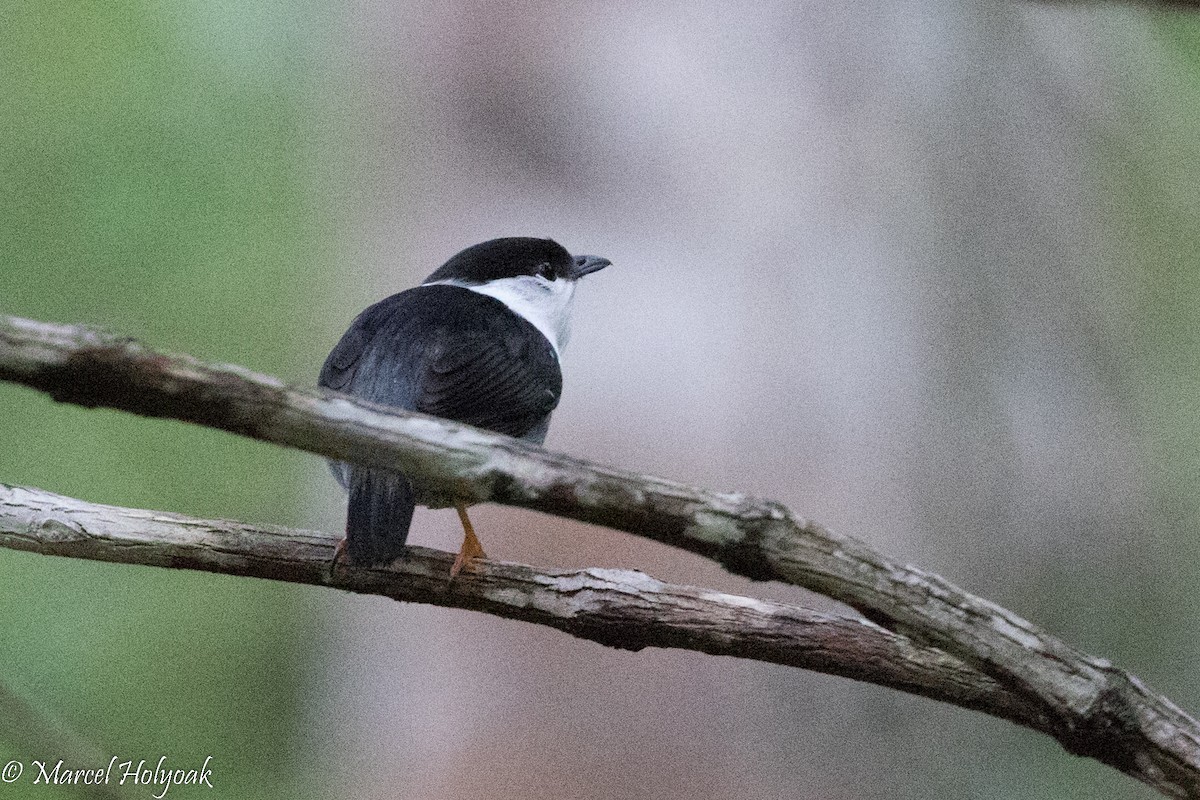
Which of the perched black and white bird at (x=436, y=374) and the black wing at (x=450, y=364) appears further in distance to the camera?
the black wing at (x=450, y=364)

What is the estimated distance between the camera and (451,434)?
111 centimetres

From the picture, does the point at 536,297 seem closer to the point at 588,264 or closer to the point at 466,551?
the point at 588,264

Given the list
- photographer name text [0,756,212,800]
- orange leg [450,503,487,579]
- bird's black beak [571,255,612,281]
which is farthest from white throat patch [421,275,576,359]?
photographer name text [0,756,212,800]

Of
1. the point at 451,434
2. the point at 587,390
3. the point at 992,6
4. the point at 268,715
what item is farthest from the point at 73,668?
the point at 992,6

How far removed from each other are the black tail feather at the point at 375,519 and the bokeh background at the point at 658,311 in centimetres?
106

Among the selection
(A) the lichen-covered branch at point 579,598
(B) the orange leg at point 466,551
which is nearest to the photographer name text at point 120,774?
(A) the lichen-covered branch at point 579,598

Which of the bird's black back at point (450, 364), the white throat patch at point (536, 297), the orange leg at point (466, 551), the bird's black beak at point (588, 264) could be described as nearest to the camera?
the orange leg at point (466, 551)

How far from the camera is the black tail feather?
5.28ft

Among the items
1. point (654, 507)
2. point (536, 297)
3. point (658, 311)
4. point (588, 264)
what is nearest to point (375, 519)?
point (654, 507)

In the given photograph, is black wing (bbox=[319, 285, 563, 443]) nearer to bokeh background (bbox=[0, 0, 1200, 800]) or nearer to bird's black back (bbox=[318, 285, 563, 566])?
bird's black back (bbox=[318, 285, 563, 566])

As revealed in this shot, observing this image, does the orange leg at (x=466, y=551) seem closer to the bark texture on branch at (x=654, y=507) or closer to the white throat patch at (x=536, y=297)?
the bark texture on branch at (x=654, y=507)

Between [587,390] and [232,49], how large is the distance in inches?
55.5

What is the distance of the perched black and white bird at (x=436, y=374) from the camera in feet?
5.33

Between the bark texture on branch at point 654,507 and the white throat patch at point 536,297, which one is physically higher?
the white throat patch at point 536,297
